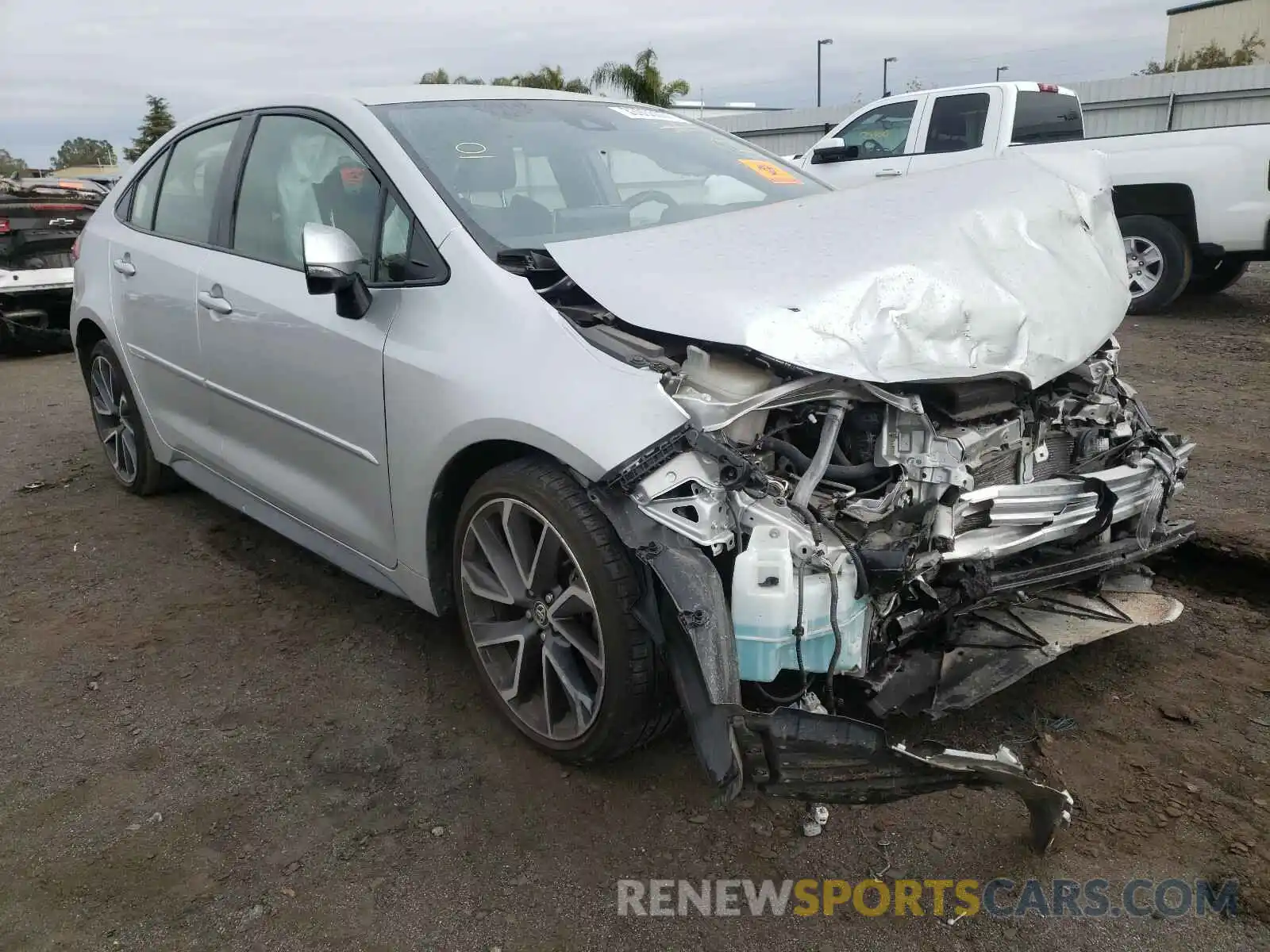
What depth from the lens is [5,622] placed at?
A: 12.7 ft

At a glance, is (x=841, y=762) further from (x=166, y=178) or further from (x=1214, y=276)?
(x=1214, y=276)

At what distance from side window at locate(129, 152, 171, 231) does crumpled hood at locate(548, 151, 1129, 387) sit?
2.68 meters

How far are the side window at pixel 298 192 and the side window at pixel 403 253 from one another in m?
0.05

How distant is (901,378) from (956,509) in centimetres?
35

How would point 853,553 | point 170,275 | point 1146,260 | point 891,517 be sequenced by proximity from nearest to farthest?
point 853,553, point 891,517, point 170,275, point 1146,260

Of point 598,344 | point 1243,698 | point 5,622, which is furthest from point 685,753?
point 5,622

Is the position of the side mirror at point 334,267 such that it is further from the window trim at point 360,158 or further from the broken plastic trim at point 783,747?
the broken plastic trim at point 783,747

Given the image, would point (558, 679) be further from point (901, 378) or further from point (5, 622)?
point (5, 622)

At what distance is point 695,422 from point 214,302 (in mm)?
2246

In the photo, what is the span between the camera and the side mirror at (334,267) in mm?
2799

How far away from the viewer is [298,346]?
328 centimetres

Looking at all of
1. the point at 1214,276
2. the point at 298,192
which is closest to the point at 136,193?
the point at 298,192

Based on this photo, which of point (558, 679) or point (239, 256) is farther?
point (239, 256)

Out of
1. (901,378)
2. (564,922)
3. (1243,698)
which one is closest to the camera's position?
(564,922)
